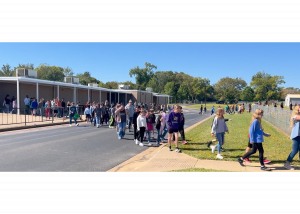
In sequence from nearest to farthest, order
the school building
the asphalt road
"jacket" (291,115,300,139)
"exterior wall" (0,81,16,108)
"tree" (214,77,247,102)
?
"jacket" (291,115,300,139) < the asphalt road < the school building < "exterior wall" (0,81,16,108) < "tree" (214,77,247,102)

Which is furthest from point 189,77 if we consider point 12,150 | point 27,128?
point 12,150

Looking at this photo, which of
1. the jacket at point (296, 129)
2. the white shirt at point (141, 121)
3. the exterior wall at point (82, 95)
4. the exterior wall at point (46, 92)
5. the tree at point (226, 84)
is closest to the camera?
the jacket at point (296, 129)

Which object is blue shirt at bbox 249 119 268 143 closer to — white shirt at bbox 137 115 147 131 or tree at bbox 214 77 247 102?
white shirt at bbox 137 115 147 131

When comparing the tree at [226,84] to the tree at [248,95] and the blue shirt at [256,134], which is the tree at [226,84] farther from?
the blue shirt at [256,134]

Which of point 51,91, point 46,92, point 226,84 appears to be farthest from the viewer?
point 226,84

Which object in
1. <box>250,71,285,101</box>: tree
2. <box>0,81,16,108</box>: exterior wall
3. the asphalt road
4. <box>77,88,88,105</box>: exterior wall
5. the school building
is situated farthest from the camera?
<box>250,71,285,101</box>: tree

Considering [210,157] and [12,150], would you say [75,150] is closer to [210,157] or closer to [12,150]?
[12,150]

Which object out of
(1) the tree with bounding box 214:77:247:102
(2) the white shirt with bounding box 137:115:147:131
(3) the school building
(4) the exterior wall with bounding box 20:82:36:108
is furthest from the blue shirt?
(1) the tree with bounding box 214:77:247:102

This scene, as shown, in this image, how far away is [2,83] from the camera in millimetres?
22891

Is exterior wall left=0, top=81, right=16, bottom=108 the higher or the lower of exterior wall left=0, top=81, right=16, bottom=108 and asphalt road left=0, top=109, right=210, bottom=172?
the higher

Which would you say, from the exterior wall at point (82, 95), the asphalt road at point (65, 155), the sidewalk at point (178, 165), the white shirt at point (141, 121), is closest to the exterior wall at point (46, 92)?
the exterior wall at point (82, 95)

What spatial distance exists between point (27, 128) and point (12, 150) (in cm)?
734

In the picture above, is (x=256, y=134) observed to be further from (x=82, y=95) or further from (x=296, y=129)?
(x=82, y=95)

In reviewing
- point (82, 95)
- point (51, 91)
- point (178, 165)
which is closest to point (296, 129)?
point (178, 165)
